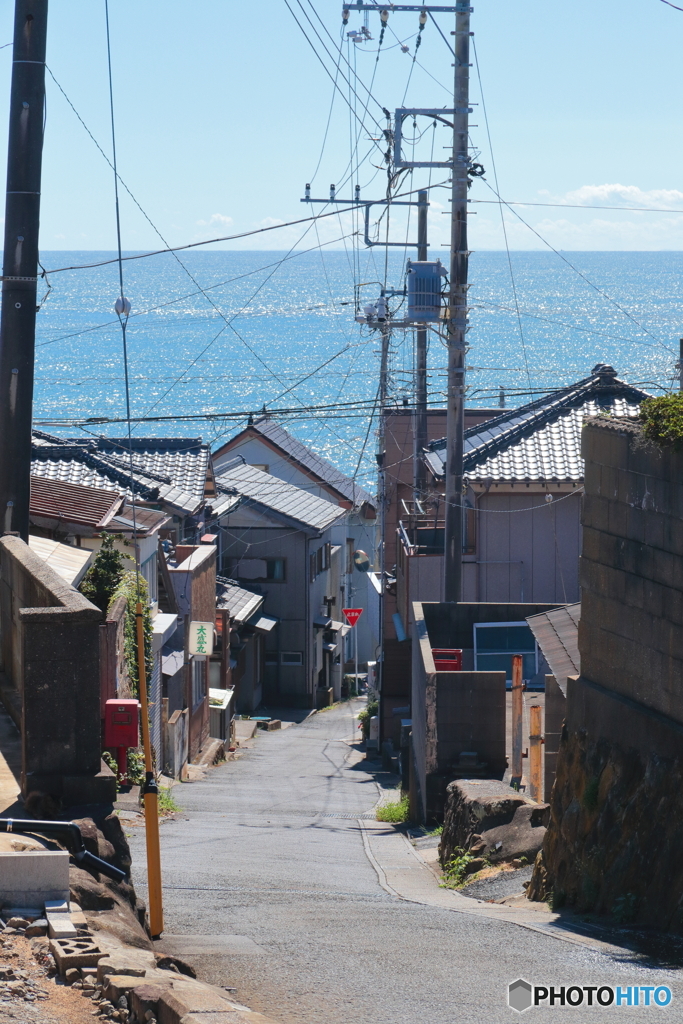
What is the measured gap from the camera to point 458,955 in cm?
706

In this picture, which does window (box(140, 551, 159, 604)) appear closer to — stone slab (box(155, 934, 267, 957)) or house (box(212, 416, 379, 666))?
stone slab (box(155, 934, 267, 957))

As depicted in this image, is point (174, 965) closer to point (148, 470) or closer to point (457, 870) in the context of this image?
point (457, 870)

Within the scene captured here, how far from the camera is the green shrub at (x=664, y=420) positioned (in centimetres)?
836

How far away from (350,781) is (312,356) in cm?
12118

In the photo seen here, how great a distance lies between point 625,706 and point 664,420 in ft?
7.61

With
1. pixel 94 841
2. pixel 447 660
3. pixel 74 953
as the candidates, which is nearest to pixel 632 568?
pixel 94 841

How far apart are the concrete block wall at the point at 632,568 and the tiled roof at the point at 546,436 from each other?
41.4 ft

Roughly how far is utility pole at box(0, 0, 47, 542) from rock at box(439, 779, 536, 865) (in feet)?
19.2

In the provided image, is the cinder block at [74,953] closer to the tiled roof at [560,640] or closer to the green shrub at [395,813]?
the tiled roof at [560,640]

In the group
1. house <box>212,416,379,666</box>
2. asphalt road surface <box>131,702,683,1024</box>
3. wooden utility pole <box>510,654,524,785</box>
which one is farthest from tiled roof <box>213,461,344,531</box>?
asphalt road surface <box>131,702,683,1024</box>

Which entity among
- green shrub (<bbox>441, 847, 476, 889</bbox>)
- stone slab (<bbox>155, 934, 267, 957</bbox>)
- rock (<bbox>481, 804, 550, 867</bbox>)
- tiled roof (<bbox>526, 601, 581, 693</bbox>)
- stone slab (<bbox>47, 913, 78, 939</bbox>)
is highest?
tiled roof (<bbox>526, 601, 581, 693</bbox>)

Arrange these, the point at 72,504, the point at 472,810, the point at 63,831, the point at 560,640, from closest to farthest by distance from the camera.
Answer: the point at 63,831
the point at 560,640
the point at 472,810
the point at 72,504

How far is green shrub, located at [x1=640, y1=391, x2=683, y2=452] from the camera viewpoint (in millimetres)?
8359

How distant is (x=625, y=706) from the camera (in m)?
9.10
